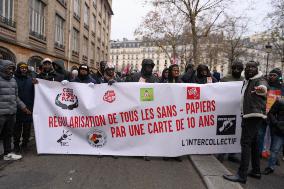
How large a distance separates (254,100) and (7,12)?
12.8 meters

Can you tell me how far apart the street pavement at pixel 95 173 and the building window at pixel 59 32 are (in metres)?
17.1

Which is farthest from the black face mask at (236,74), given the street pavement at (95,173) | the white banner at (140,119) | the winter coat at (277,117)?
the street pavement at (95,173)

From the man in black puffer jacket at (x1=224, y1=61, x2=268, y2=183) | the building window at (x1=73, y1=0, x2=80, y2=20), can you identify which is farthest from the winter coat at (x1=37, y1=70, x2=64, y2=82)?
the building window at (x1=73, y1=0, x2=80, y2=20)

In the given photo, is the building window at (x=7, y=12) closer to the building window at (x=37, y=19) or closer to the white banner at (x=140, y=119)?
the building window at (x=37, y=19)

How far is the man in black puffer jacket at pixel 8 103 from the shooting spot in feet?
18.3

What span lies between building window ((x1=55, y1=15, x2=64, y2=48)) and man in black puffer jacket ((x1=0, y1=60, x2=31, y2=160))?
54.6ft

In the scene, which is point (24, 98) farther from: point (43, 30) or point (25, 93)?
point (43, 30)

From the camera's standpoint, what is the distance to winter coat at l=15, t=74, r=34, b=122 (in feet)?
20.8

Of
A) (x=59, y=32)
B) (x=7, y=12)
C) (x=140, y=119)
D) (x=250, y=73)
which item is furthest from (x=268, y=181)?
(x=59, y=32)

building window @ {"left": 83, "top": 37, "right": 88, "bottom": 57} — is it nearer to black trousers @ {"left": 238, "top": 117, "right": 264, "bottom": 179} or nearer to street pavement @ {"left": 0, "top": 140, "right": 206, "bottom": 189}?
street pavement @ {"left": 0, "top": 140, "right": 206, "bottom": 189}

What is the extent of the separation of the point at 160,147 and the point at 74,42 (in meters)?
23.3

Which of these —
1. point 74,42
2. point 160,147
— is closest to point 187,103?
point 160,147

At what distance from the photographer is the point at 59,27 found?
22.7 metres

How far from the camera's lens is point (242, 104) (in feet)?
16.5
